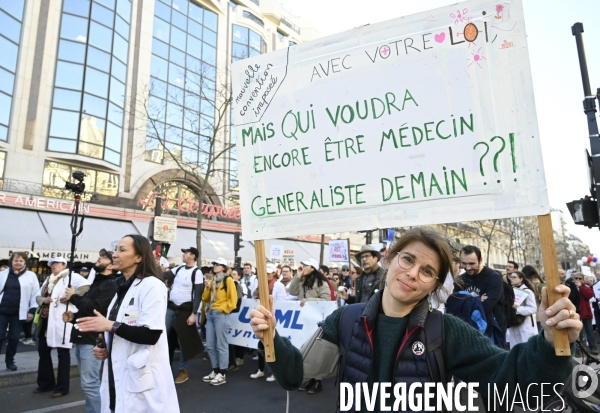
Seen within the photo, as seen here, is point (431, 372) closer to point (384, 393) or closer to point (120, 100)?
point (384, 393)

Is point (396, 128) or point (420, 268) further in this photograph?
point (396, 128)

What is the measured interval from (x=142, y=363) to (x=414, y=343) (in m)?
2.12

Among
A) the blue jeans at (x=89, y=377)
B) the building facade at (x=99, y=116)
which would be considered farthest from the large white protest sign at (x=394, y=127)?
the building facade at (x=99, y=116)

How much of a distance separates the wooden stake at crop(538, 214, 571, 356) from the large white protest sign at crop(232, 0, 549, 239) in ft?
0.27

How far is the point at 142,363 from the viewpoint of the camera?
3.05m

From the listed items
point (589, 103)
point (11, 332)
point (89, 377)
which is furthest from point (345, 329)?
point (11, 332)

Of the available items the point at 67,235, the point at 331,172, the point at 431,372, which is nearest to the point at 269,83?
the point at 331,172

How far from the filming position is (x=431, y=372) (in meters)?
1.69

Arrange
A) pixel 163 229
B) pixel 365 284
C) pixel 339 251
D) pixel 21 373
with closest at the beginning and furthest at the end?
pixel 365 284, pixel 21 373, pixel 163 229, pixel 339 251

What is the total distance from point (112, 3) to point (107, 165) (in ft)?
33.9

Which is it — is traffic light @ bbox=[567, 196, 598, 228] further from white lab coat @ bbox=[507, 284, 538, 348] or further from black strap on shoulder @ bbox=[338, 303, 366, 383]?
black strap on shoulder @ bbox=[338, 303, 366, 383]

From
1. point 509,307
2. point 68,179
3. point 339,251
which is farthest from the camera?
point 68,179

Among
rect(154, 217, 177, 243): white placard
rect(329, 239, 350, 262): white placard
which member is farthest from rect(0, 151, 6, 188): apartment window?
rect(329, 239, 350, 262): white placard

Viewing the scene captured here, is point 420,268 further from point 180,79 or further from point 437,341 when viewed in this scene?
point 180,79
